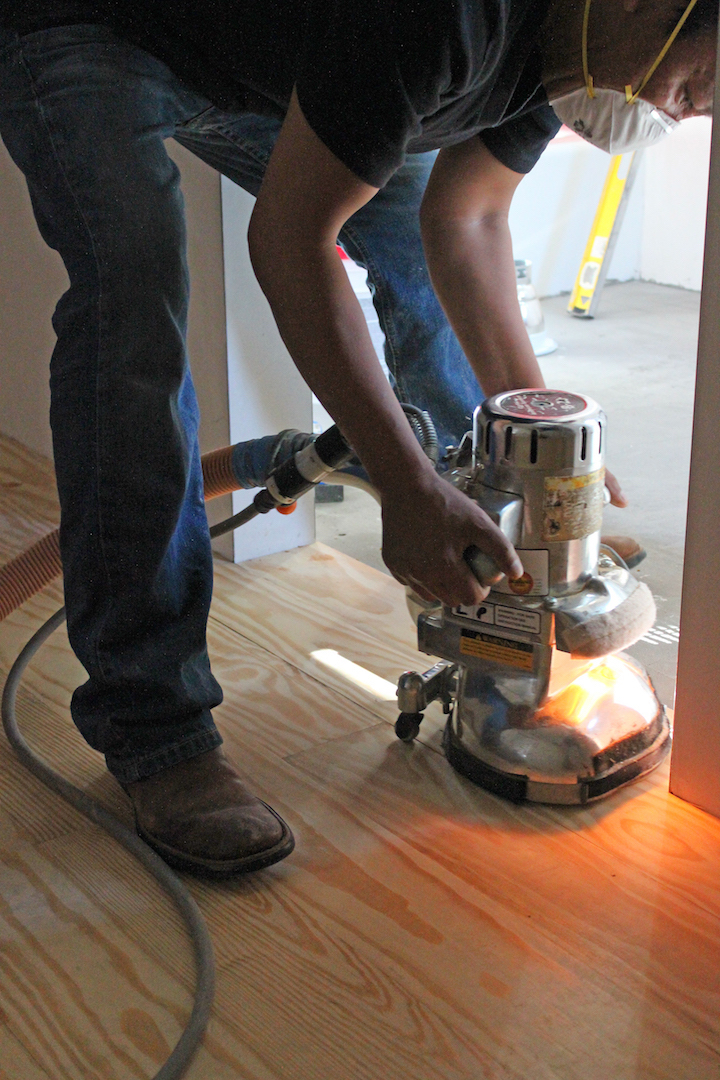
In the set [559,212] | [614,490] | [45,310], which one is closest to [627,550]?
[614,490]

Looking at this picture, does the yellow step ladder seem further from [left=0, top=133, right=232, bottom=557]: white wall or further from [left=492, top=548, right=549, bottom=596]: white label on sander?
[left=492, top=548, right=549, bottom=596]: white label on sander

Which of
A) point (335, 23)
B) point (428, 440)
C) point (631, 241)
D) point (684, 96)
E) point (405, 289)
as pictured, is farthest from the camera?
point (631, 241)

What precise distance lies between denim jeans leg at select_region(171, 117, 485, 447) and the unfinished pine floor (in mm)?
484

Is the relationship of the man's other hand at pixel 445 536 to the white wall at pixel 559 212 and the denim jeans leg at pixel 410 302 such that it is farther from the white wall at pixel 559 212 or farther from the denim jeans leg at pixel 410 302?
the white wall at pixel 559 212

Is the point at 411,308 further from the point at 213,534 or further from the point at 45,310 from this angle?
the point at 45,310

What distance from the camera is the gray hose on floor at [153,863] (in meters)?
0.88

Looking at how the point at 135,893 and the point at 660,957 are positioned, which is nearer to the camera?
the point at 660,957

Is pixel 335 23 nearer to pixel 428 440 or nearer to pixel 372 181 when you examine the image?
pixel 372 181

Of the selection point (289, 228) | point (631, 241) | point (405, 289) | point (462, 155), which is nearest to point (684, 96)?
point (462, 155)

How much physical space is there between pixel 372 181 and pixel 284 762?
2.36ft

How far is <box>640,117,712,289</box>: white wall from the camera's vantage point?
4.39m

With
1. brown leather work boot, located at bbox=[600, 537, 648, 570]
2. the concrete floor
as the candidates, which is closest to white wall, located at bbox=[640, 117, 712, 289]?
the concrete floor

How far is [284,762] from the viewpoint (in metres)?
1.32

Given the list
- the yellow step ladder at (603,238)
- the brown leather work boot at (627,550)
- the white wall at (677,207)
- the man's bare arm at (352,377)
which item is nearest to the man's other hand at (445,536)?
the man's bare arm at (352,377)
